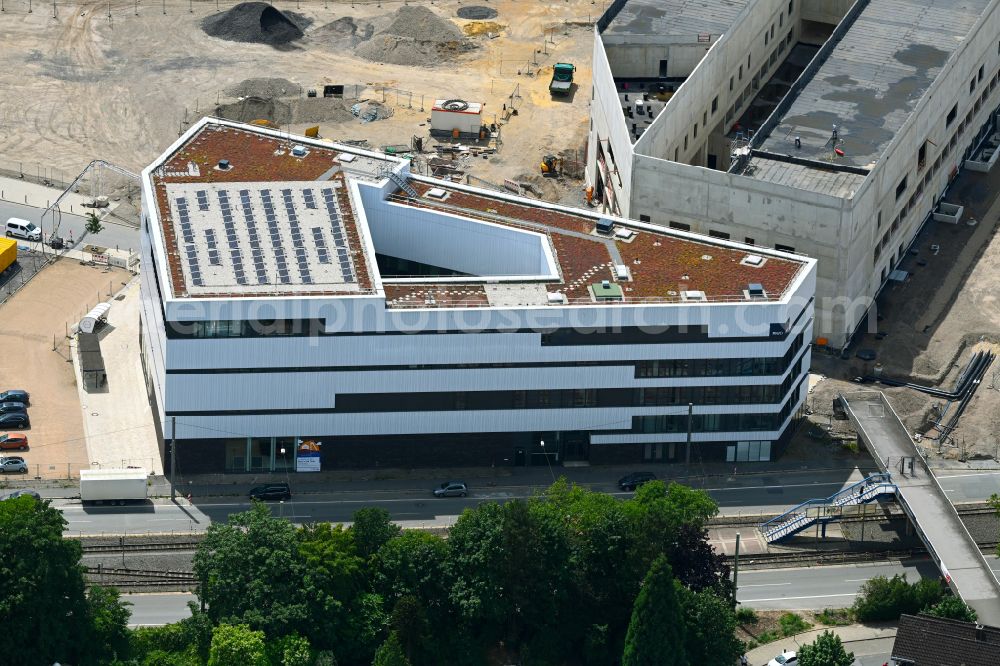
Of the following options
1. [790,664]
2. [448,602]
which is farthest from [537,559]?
[790,664]

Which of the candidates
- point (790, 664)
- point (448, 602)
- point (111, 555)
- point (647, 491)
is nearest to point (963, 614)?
point (790, 664)

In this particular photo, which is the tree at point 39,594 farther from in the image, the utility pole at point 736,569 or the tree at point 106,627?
the utility pole at point 736,569

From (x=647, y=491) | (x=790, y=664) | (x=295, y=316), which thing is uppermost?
(x=295, y=316)

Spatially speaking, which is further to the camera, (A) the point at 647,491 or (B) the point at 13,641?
(A) the point at 647,491

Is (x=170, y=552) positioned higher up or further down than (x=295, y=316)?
further down

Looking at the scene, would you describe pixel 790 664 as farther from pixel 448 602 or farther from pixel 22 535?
pixel 22 535

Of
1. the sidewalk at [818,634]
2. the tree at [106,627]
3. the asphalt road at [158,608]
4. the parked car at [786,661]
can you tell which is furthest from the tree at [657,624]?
the tree at [106,627]

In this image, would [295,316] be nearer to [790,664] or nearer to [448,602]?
[448,602]
